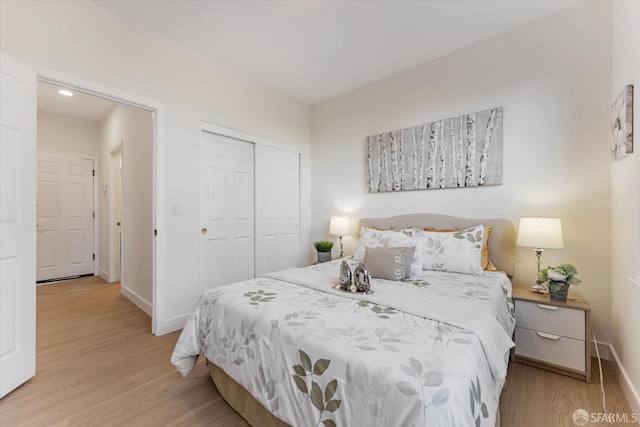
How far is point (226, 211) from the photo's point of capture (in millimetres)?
3223

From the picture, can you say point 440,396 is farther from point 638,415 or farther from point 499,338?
point 638,415

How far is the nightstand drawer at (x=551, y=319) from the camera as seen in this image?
183cm

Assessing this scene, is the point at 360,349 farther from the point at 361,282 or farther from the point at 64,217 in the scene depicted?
the point at 64,217

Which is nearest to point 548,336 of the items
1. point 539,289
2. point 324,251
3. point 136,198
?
point 539,289

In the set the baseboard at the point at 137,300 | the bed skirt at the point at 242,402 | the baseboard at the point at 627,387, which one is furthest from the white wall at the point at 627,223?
the baseboard at the point at 137,300

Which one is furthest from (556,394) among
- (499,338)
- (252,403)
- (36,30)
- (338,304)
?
(36,30)

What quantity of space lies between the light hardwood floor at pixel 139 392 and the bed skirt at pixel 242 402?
0.06m

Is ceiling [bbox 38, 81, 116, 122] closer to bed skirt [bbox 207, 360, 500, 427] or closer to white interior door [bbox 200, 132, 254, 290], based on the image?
white interior door [bbox 200, 132, 254, 290]

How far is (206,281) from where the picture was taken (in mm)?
3018

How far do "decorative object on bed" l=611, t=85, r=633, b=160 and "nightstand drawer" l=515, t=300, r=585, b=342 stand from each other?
1082 mm

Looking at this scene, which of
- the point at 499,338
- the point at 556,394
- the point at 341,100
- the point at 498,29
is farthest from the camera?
the point at 341,100

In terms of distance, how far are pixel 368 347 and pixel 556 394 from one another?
1.58 m

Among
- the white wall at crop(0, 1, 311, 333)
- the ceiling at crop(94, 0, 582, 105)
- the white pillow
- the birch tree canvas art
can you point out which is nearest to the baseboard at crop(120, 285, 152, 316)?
the white wall at crop(0, 1, 311, 333)

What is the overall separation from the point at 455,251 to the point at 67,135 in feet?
19.9
